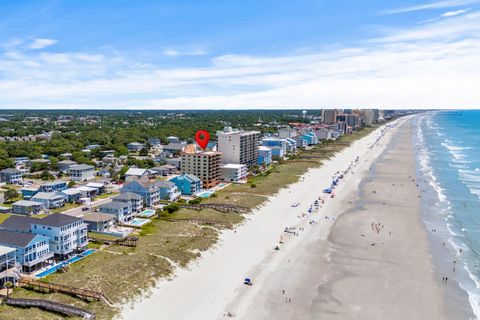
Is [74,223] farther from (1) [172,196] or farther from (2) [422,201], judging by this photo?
(2) [422,201]

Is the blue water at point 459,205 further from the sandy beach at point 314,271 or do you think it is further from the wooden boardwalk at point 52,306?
the wooden boardwalk at point 52,306

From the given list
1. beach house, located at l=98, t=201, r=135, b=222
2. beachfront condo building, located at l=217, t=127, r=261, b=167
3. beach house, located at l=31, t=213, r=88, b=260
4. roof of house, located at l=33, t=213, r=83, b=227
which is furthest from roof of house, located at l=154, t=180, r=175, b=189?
beachfront condo building, located at l=217, t=127, r=261, b=167

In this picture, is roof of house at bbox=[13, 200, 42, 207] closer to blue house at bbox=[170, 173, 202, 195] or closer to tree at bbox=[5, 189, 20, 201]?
tree at bbox=[5, 189, 20, 201]

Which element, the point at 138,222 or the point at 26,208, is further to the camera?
the point at 26,208

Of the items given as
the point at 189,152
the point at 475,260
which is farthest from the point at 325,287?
the point at 189,152

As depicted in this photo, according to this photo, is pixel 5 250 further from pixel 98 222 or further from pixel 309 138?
pixel 309 138

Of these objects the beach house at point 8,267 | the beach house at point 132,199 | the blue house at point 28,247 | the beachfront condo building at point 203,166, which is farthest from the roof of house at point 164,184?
the beach house at point 8,267

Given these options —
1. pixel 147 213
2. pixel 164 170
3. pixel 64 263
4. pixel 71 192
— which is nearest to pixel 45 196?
pixel 71 192
